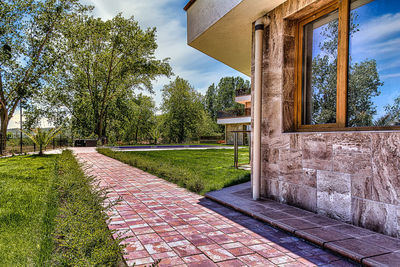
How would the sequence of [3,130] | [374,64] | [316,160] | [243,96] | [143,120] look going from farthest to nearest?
1. [143,120]
2. [243,96]
3. [3,130]
4. [316,160]
5. [374,64]

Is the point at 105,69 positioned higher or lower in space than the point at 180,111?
higher

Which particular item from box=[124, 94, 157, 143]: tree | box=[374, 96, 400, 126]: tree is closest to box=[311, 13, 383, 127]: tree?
box=[374, 96, 400, 126]: tree

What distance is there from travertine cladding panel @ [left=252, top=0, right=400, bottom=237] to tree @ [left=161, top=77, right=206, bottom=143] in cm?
3514

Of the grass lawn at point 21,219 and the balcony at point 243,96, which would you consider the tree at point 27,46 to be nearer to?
the grass lawn at point 21,219

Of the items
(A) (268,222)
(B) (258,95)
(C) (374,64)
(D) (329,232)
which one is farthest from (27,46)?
(D) (329,232)

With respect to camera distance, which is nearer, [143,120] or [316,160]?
[316,160]

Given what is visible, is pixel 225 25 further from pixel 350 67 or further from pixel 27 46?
pixel 27 46

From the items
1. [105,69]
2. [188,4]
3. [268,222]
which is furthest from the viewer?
[105,69]

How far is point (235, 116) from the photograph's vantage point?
30375mm

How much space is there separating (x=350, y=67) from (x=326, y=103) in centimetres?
57

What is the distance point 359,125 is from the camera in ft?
10.9

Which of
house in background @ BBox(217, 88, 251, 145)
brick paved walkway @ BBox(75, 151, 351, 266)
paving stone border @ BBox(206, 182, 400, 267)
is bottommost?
brick paved walkway @ BBox(75, 151, 351, 266)

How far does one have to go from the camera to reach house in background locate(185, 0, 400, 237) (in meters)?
2.93

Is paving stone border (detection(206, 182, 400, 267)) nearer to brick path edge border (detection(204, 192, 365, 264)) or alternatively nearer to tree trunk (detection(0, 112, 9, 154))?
brick path edge border (detection(204, 192, 365, 264))
